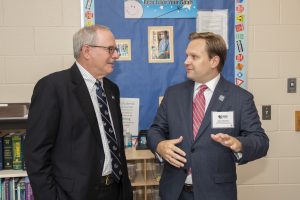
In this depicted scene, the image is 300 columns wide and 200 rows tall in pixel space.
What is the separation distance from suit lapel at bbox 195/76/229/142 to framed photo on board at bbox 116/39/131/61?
100 centimetres

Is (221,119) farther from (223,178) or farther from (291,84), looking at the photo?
(291,84)

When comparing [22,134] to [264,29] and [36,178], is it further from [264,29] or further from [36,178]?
[264,29]

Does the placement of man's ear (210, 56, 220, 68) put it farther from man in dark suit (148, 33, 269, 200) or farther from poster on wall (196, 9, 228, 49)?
poster on wall (196, 9, 228, 49)

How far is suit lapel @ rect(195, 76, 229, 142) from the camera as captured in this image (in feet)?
6.16

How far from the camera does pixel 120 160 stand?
198 centimetres

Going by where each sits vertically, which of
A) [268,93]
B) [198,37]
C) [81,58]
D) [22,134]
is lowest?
[22,134]

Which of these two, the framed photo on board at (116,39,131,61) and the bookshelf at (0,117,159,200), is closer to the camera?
the bookshelf at (0,117,159,200)

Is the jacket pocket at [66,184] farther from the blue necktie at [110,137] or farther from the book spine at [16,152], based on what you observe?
the book spine at [16,152]

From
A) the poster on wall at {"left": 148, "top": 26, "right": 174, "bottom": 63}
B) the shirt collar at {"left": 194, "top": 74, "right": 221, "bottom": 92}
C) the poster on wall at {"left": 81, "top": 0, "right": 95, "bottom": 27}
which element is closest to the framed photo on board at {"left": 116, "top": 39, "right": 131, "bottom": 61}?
the poster on wall at {"left": 148, "top": 26, "right": 174, "bottom": 63}

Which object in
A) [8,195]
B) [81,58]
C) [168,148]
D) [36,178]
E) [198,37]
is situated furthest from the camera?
[8,195]

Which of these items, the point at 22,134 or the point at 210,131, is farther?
the point at 22,134

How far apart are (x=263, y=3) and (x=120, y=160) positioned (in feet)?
6.03

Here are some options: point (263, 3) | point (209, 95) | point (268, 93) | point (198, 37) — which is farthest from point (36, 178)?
point (263, 3)

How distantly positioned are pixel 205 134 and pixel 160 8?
1.30 m
